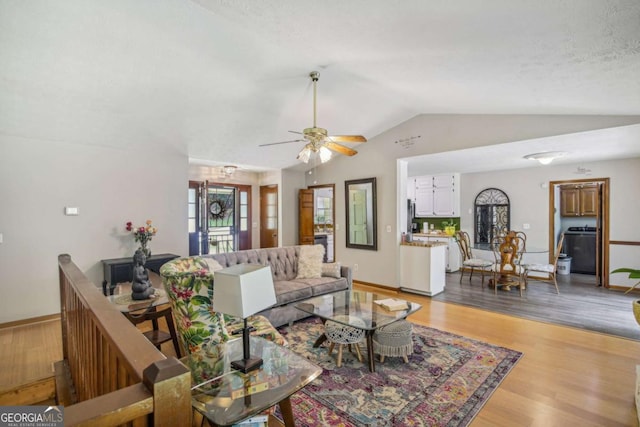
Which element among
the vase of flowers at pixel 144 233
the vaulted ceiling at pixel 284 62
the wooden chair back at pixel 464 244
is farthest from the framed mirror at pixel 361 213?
the vase of flowers at pixel 144 233

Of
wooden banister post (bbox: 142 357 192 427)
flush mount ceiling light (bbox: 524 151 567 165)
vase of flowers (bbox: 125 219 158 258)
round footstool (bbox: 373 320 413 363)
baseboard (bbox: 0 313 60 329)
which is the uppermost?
flush mount ceiling light (bbox: 524 151 567 165)

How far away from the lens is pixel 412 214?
8.48m

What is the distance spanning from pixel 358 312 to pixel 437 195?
18.5 ft

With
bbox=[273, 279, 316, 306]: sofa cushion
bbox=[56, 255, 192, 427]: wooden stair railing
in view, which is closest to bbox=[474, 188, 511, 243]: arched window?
bbox=[273, 279, 316, 306]: sofa cushion

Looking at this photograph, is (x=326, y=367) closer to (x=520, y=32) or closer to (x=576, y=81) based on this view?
(x=520, y=32)

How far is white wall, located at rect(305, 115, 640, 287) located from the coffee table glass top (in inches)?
83.8

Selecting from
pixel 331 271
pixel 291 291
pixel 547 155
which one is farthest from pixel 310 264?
pixel 547 155

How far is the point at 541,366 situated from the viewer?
2844mm

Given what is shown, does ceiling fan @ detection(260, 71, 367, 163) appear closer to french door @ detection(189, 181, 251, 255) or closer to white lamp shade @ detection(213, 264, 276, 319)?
white lamp shade @ detection(213, 264, 276, 319)

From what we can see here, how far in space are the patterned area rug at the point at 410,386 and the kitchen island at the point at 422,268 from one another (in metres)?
1.75

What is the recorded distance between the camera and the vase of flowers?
4273mm

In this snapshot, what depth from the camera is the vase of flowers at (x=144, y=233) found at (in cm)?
427

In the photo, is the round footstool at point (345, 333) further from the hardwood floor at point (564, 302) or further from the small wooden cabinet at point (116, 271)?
the small wooden cabinet at point (116, 271)

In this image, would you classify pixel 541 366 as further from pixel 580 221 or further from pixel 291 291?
pixel 580 221
